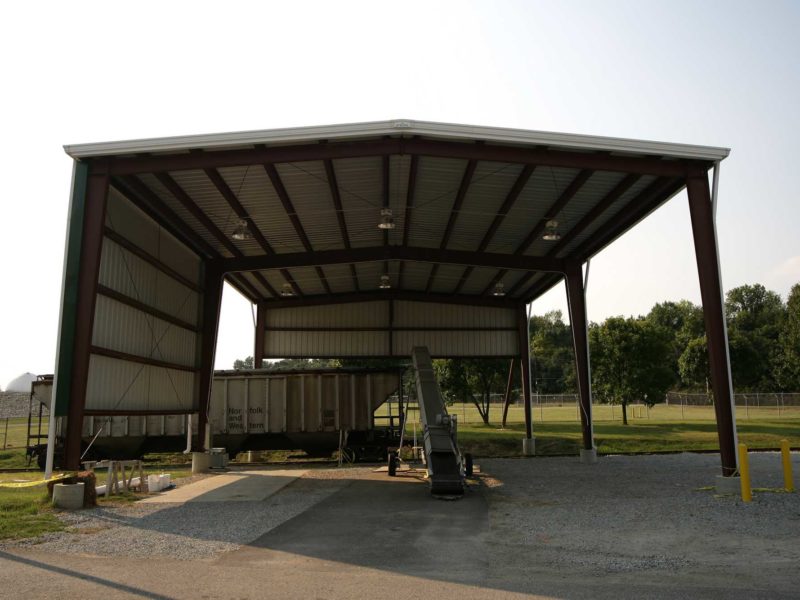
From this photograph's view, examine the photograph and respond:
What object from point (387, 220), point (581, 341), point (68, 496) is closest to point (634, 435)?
point (581, 341)

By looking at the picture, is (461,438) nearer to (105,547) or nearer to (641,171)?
(641,171)

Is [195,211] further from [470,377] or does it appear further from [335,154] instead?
[470,377]

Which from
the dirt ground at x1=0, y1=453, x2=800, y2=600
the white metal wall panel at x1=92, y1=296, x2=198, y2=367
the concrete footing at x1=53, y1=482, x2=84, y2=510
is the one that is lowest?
the dirt ground at x1=0, y1=453, x2=800, y2=600

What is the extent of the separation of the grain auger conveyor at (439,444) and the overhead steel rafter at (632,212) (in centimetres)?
747

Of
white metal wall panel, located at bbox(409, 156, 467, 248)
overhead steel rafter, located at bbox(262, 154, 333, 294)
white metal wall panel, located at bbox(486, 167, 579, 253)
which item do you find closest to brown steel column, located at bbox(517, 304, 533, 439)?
white metal wall panel, located at bbox(486, 167, 579, 253)

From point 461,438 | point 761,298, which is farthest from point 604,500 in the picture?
point 761,298

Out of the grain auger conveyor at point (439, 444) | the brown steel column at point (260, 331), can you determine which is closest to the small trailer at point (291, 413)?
the brown steel column at point (260, 331)

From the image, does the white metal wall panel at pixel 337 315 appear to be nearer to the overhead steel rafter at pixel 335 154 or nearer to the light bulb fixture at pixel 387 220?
the light bulb fixture at pixel 387 220

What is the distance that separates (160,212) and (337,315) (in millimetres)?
14301

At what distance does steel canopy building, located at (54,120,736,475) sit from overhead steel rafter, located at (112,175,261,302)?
64 millimetres

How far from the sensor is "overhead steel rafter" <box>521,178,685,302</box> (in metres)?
16.8

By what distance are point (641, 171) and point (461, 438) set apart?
22.5 meters

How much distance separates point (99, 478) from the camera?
66.2ft

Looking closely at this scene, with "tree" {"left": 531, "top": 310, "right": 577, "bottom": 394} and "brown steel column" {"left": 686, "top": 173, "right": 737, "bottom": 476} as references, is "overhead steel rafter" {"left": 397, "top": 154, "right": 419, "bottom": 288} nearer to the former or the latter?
"brown steel column" {"left": 686, "top": 173, "right": 737, "bottom": 476}
